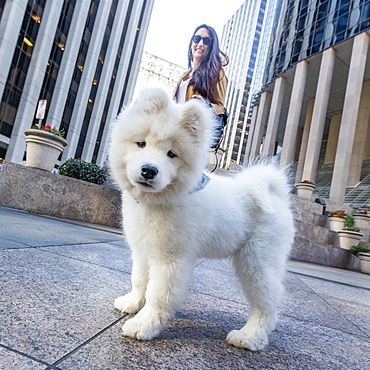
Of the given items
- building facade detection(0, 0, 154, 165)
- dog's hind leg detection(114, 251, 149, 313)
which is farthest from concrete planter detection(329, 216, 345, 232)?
building facade detection(0, 0, 154, 165)

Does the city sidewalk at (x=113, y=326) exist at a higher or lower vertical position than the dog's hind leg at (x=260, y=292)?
lower

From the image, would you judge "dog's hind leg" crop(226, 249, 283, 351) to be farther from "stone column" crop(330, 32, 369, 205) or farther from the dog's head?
"stone column" crop(330, 32, 369, 205)

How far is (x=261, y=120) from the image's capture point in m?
31.2

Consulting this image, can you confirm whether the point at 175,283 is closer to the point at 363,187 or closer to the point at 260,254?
the point at 260,254

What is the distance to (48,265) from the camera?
7.77ft

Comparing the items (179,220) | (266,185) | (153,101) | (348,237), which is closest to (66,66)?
(348,237)

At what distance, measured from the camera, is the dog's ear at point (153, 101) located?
1629mm

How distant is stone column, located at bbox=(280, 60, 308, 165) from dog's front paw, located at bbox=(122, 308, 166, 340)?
934 inches

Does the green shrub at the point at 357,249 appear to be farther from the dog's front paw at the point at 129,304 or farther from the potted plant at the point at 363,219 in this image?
the dog's front paw at the point at 129,304

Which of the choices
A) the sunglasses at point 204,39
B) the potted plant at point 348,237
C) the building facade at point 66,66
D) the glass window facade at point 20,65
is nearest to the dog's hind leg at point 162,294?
→ the sunglasses at point 204,39

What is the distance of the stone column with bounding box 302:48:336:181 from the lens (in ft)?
71.2

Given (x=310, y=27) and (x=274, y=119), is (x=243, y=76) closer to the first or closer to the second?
(x=310, y=27)

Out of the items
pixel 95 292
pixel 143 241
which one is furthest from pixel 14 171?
pixel 143 241

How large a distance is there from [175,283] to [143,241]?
29 centimetres
